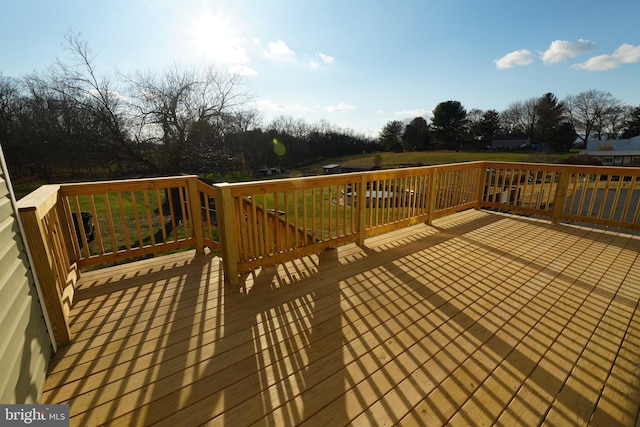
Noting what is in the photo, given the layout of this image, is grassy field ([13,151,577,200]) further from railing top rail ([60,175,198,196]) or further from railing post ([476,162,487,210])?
railing top rail ([60,175,198,196])

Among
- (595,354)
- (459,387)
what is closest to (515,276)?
(595,354)

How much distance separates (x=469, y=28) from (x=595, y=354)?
7612 millimetres

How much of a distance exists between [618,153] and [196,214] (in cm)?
3807

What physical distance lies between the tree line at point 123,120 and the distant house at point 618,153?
3207cm

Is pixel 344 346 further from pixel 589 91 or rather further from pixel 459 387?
pixel 589 91

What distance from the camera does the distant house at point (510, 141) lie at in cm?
3991

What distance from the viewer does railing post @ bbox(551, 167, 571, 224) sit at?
14.7 ft

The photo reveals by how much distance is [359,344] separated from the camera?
1.92 meters

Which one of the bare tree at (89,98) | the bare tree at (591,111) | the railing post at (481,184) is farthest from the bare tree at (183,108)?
the bare tree at (591,111)

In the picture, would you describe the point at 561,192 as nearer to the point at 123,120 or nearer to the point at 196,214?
the point at 196,214

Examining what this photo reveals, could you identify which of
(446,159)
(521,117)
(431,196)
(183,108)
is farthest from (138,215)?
(521,117)

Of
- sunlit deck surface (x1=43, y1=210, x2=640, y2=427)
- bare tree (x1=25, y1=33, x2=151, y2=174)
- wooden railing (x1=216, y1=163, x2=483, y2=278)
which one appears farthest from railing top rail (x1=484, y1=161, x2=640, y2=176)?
bare tree (x1=25, y1=33, x2=151, y2=174)

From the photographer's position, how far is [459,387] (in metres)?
1.57

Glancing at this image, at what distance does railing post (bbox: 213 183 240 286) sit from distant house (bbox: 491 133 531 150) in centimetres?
4730
